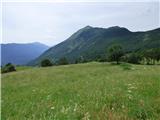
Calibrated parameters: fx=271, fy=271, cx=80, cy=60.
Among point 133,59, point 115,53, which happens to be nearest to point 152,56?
point 133,59

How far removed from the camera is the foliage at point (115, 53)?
3191 inches

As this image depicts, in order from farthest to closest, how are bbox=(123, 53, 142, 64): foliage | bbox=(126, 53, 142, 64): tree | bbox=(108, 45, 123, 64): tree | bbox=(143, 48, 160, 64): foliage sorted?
bbox=(143, 48, 160, 64): foliage
bbox=(126, 53, 142, 64): tree
bbox=(123, 53, 142, 64): foliage
bbox=(108, 45, 123, 64): tree

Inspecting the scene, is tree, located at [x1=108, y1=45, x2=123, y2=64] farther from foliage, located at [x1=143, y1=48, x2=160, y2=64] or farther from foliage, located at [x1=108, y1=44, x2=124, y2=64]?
foliage, located at [x1=143, y1=48, x2=160, y2=64]

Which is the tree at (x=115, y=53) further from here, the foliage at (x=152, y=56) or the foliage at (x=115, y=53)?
the foliage at (x=152, y=56)

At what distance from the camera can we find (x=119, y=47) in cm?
8375

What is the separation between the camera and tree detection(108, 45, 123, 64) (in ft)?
266

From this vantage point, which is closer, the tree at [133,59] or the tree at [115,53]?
the tree at [115,53]

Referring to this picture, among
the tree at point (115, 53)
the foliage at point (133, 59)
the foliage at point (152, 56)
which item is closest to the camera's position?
the tree at point (115, 53)

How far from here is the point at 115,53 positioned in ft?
267

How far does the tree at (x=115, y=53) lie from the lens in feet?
266

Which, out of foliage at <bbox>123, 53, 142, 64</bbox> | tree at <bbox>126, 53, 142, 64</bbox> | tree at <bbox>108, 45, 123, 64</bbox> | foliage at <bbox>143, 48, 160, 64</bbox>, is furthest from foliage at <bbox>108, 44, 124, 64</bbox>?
foliage at <bbox>143, 48, 160, 64</bbox>

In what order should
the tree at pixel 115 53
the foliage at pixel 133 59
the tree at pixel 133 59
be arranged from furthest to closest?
the tree at pixel 133 59 < the foliage at pixel 133 59 < the tree at pixel 115 53

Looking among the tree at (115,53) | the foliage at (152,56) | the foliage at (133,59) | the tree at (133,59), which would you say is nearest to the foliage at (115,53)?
the tree at (115,53)

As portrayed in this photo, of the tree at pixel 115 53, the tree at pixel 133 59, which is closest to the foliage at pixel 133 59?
the tree at pixel 133 59
